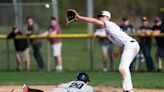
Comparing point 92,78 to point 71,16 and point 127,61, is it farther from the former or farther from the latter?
point 71,16

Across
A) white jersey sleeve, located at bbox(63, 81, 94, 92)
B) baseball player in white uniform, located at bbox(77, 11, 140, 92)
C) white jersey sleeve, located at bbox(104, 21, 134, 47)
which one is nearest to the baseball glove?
baseball player in white uniform, located at bbox(77, 11, 140, 92)

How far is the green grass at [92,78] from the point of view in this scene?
600 inches

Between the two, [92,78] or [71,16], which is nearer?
[71,16]

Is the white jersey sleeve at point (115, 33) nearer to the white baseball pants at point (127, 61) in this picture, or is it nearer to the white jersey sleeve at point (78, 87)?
the white baseball pants at point (127, 61)

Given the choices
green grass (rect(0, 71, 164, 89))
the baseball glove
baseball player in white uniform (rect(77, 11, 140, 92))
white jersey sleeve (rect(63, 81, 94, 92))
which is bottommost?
green grass (rect(0, 71, 164, 89))

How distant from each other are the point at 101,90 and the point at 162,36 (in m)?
6.50

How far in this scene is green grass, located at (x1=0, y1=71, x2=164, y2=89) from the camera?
15242 millimetres

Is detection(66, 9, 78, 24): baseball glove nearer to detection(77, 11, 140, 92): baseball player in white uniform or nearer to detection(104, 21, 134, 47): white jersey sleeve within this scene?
detection(77, 11, 140, 92): baseball player in white uniform

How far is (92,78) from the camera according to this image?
16.7m

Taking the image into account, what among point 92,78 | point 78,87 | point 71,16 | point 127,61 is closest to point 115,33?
point 127,61

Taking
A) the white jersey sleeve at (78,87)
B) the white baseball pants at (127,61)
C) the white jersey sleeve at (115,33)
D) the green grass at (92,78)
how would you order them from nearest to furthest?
the white jersey sleeve at (78,87) → the white baseball pants at (127,61) → the white jersey sleeve at (115,33) → the green grass at (92,78)

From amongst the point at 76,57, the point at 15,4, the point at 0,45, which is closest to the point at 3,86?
the point at 15,4

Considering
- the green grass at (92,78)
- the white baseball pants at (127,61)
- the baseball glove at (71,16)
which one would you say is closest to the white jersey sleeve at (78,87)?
the white baseball pants at (127,61)

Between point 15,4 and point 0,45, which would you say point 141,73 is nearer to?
point 15,4
